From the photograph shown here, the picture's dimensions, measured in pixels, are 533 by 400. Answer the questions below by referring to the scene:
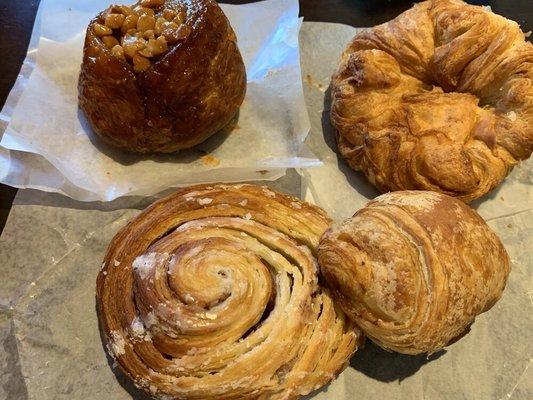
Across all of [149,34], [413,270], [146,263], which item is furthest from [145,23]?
[413,270]

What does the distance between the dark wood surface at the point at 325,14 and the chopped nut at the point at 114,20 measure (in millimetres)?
641

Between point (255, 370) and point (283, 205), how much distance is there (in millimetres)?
453

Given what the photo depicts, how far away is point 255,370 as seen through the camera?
134cm

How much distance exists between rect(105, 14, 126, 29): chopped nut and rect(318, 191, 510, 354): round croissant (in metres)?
0.81

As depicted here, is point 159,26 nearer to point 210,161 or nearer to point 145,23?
point 145,23

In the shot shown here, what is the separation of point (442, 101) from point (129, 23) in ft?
2.95

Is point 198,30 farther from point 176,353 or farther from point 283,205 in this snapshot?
point 176,353

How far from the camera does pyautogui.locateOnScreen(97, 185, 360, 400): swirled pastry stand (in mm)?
1345

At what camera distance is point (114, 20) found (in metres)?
1.60

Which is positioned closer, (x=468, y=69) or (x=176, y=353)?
(x=176, y=353)

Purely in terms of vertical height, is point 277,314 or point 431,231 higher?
point 431,231

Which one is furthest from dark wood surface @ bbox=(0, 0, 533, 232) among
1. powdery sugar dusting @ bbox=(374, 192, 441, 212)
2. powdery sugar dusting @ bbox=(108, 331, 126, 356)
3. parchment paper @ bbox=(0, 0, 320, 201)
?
powdery sugar dusting @ bbox=(108, 331, 126, 356)

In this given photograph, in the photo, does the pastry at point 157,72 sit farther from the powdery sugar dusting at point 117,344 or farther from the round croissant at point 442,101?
the powdery sugar dusting at point 117,344

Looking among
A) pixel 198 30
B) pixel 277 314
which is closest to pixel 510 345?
pixel 277 314
